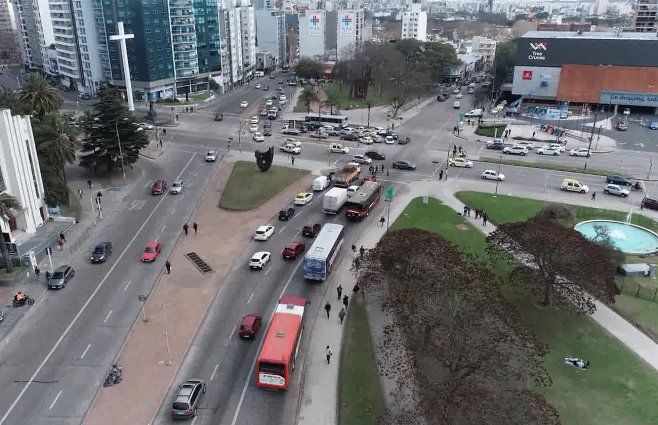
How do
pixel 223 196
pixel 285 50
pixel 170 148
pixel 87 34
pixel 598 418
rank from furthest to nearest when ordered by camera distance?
pixel 285 50
pixel 87 34
pixel 170 148
pixel 223 196
pixel 598 418

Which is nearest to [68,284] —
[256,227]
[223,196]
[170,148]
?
[256,227]

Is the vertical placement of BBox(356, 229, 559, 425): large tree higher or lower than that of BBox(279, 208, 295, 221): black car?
higher

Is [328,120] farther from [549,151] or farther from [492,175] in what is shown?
[492,175]

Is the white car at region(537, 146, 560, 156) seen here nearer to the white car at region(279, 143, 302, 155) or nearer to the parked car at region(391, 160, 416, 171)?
the parked car at region(391, 160, 416, 171)

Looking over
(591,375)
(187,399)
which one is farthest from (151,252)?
(591,375)

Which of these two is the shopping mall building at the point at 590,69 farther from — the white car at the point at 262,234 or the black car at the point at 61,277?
the black car at the point at 61,277

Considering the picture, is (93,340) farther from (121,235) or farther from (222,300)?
(121,235)

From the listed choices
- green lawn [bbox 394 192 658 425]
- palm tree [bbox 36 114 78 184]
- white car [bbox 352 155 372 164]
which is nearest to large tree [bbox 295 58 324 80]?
white car [bbox 352 155 372 164]
